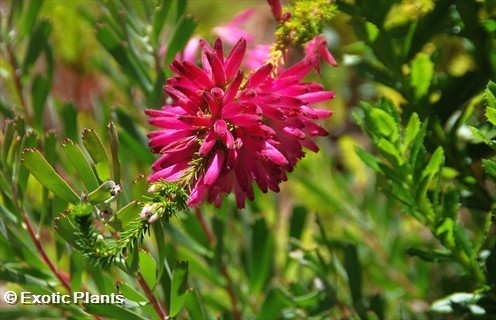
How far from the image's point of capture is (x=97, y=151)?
52 centimetres

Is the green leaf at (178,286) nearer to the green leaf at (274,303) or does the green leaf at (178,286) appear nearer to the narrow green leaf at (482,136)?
the green leaf at (274,303)

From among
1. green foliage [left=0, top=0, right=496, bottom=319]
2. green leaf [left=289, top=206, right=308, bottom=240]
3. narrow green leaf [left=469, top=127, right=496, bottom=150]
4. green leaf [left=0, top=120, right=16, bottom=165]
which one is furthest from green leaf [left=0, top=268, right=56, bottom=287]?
narrow green leaf [left=469, top=127, right=496, bottom=150]

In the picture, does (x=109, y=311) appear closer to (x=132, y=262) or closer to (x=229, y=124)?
(x=132, y=262)

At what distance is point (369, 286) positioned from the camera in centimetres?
112

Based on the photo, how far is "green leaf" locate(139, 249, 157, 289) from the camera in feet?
1.76

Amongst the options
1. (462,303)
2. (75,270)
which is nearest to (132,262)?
(75,270)

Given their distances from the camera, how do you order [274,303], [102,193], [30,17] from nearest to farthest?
[102,193], [274,303], [30,17]

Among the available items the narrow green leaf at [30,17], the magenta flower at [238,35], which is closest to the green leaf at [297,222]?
the magenta flower at [238,35]

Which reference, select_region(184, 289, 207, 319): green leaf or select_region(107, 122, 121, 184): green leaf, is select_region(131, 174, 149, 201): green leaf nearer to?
select_region(107, 122, 121, 184): green leaf

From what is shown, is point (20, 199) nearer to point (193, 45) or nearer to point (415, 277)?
point (193, 45)

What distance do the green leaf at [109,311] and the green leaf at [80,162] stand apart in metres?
0.10

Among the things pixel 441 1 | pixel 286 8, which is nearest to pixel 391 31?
pixel 441 1

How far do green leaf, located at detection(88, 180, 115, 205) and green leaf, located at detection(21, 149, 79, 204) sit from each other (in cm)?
5

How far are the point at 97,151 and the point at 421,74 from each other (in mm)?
336
